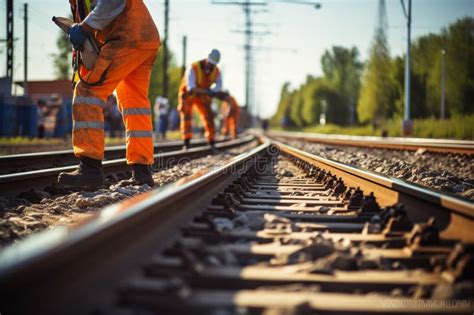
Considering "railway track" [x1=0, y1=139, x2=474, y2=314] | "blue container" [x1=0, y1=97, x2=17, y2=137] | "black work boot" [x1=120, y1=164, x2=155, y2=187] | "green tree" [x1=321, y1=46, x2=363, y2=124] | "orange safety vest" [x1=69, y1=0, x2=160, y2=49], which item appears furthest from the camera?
"green tree" [x1=321, y1=46, x2=363, y2=124]

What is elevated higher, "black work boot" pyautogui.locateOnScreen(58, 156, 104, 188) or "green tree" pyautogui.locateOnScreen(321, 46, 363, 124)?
"green tree" pyautogui.locateOnScreen(321, 46, 363, 124)

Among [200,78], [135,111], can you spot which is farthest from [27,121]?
[135,111]

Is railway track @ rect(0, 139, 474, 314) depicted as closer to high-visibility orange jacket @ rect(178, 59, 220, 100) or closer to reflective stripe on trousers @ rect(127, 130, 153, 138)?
reflective stripe on trousers @ rect(127, 130, 153, 138)

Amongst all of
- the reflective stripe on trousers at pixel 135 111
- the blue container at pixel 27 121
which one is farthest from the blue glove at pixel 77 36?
the blue container at pixel 27 121

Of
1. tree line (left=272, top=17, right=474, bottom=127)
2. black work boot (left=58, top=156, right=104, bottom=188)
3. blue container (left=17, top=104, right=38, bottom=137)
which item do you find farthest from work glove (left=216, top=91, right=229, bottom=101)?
tree line (left=272, top=17, right=474, bottom=127)

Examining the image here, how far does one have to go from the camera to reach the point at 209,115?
11328mm

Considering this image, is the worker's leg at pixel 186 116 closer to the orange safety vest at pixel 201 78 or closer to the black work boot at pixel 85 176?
the orange safety vest at pixel 201 78

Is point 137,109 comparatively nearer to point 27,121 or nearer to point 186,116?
point 186,116

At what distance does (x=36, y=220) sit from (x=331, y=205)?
197 centimetres

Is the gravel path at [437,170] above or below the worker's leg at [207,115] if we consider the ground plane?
below

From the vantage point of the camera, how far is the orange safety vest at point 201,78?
10.4m

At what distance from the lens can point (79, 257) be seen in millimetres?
1586

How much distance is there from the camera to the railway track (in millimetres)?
1442

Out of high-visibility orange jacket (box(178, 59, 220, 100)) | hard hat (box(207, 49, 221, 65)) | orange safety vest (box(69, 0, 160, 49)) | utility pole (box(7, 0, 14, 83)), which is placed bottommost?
orange safety vest (box(69, 0, 160, 49))
